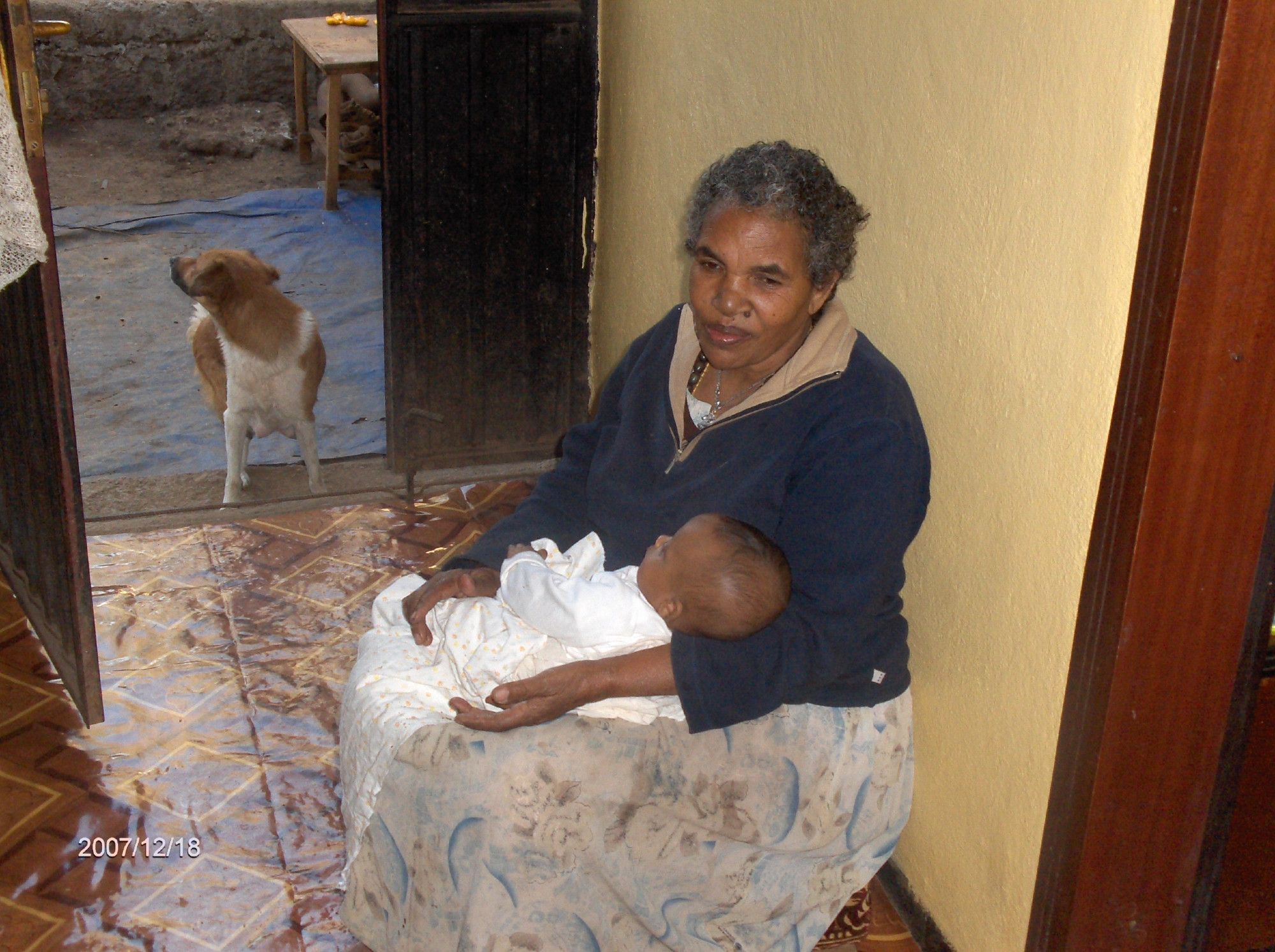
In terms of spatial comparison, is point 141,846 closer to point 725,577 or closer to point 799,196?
point 725,577

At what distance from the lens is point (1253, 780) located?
6.81 feet

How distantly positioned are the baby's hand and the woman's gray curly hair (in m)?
0.63

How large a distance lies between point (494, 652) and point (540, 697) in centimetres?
15

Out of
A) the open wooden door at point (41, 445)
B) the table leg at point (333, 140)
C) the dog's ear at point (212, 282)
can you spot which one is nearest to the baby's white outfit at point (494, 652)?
the open wooden door at point (41, 445)

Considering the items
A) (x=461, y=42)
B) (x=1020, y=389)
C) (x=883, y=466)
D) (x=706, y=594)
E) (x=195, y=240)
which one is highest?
(x=461, y=42)

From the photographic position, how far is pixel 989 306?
190 centimetres

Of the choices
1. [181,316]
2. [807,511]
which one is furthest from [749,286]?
[181,316]

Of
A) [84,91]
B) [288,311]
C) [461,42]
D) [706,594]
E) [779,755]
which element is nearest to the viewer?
[706,594]

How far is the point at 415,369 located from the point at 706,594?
8.21 feet

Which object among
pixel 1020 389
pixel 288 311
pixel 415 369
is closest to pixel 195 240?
pixel 288 311

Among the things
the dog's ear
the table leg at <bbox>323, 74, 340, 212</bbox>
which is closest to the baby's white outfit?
the dog's ear

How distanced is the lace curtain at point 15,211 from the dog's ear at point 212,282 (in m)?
1.90

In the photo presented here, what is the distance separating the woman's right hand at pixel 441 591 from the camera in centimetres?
216

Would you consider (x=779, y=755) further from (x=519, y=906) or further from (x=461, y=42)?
(x=461, y=42)
